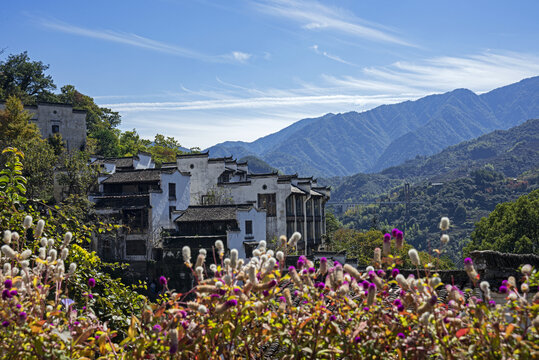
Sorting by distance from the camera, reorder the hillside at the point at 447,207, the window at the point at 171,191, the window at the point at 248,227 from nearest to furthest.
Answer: the window at the point at 248,227, the window at the point at 171,191, the hillside at the point at 447,207

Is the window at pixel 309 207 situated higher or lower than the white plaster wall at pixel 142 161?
lower

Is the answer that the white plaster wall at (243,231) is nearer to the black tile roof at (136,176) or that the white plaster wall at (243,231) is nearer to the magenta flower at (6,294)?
the black tile roof at (136,176)

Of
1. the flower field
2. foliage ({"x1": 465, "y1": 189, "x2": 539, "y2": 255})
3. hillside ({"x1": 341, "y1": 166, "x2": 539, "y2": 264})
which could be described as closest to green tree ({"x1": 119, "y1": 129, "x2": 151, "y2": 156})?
foliage ({"x1": 465, "y1": 189, "x2": 539, "y2": 255})

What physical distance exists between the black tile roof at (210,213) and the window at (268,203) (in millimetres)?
5544

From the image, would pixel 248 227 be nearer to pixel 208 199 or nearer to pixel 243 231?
pixel 243 231

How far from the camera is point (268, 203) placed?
121 feet

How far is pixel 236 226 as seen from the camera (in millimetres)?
29797

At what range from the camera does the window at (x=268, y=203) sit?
120ft

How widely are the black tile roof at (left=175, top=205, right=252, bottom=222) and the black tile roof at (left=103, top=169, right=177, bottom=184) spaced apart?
11.5ft

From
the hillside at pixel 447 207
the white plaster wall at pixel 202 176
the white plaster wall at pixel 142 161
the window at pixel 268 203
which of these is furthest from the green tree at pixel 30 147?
the hillside at pixel 447 207

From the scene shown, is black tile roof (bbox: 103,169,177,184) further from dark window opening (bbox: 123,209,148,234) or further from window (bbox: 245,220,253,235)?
window (bbox: 245,220,253,235)

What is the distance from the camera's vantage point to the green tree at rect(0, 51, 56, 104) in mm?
51219

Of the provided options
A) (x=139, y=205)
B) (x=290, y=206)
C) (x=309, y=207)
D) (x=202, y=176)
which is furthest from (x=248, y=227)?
(x=309, y=207)

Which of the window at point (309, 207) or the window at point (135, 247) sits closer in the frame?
the window at point (135, 247)
